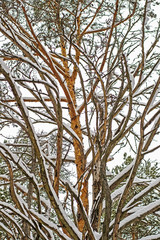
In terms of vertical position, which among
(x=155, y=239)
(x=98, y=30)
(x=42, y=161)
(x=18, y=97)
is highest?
(x=98, y=30)

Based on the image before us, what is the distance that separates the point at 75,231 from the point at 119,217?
0.30 m

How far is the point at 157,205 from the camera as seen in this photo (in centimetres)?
153

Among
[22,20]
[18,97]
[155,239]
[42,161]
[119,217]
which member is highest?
[22,20]

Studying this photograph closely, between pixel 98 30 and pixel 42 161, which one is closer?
pixel 42 161

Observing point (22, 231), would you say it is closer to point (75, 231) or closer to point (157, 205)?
point (75, 231)

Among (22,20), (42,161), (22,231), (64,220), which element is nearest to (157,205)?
(64,220)

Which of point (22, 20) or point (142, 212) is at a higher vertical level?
point (22, 20)

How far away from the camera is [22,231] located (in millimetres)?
1688

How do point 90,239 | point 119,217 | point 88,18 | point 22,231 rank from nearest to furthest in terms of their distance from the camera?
point 119,217
point 90,239
point 22,231
point 88,18

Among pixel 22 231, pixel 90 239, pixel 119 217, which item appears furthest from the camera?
pixel 22 231

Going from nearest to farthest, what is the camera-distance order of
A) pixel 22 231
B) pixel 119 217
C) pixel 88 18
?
pixel 119 217
pixel 22 231
pixel 88 18

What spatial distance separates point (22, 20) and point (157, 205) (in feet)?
13.8

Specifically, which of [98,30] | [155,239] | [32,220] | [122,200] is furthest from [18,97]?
[98,30]

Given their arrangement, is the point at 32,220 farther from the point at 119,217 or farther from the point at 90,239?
the point at 119,217
